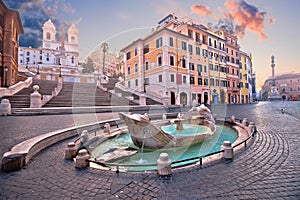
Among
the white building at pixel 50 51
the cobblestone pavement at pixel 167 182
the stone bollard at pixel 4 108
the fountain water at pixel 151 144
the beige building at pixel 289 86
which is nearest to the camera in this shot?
the cobblestone pavement at pixel 167 182

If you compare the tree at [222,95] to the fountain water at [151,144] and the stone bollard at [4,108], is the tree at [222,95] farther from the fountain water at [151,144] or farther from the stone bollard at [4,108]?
the stone bollard at [4,108]

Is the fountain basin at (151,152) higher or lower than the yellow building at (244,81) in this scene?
lower

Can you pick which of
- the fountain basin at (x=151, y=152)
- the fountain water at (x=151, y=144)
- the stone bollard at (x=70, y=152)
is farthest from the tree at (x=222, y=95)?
the stone bollard at (x=70, y=152)

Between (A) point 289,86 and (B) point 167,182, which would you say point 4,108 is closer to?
(B) point 167,182

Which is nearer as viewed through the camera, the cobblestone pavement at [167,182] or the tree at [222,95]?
the cobblestone pavement at [167,182]

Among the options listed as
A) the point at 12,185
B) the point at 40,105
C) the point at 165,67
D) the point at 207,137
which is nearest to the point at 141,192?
the point at 12,185

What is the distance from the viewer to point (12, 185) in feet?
11.0

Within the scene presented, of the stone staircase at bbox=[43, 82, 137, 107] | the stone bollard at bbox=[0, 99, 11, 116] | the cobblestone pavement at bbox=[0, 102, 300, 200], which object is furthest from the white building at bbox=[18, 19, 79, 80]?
the cobblestone pavement at bbox=[0, 102, 300, 200]

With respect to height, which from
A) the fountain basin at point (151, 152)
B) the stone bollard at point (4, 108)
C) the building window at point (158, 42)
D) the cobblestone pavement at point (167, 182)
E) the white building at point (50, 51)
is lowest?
the fountain basin at point (151, 152)

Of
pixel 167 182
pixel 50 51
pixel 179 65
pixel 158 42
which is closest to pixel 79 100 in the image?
pixel 158 42

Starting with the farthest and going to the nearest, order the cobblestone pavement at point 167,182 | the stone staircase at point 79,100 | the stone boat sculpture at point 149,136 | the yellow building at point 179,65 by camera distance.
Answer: the yellow building at point 179,65, the stone staircase at point 79,100, the stone boat sculpture at point 149,136, the cobblestone pavement at point 167,182

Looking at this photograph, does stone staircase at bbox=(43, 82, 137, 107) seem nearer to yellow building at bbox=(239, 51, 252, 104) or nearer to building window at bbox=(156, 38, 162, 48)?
building window at bbox=(156, 38, 162, 48)

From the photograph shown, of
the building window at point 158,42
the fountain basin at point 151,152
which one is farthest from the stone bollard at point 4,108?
the building window at point 158,42

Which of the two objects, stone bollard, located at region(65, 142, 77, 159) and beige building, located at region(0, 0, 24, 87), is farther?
beige building, located at region(0, 0, 24, 87)
